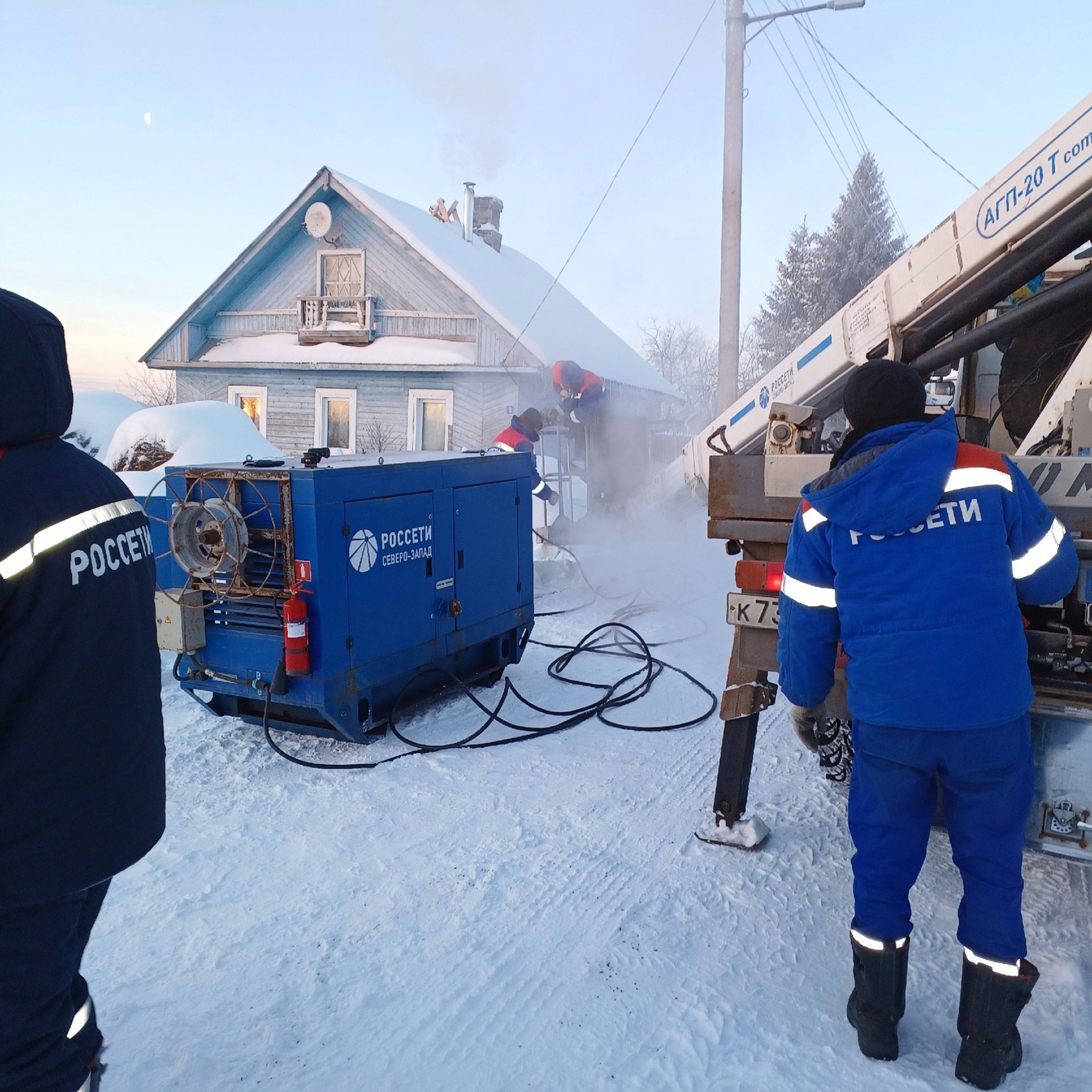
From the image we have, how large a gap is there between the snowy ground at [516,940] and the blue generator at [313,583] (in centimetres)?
47

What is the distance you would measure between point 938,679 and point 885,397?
817 millimetres

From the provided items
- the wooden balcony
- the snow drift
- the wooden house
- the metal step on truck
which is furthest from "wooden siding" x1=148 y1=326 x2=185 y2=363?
the metal step on truck

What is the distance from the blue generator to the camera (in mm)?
4574

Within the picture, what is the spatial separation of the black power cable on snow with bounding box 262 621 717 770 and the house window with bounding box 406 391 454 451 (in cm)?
1075

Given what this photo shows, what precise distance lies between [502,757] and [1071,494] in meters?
3.13

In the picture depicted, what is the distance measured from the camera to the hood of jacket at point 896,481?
2359mm

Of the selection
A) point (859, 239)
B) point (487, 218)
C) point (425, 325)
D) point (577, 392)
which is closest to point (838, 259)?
point (859, 239)

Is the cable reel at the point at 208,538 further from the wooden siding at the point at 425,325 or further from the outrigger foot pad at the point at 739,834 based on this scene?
the wooden siding at the point at 425,325

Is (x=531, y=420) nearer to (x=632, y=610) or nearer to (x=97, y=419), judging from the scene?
(x=632, y=610)

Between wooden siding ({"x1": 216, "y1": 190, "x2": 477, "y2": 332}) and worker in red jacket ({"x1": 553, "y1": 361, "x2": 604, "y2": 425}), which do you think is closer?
worker in red jacket ({"x1": 553, "y1": 361, "x2": 604, "y2": 425})

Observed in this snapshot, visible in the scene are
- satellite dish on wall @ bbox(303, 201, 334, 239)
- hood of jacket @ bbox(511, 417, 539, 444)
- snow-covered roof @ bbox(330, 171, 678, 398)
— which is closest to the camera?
hood of jacket @ bbox(511, 417, 539, 444)

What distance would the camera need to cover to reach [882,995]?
97.8 inches

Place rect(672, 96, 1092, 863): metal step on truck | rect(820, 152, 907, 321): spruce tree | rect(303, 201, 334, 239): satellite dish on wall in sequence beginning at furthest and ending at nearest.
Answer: rect(820, 152, 907, 321): spruce tree
rect(303, 201, 334, 239): satellite dish on wall
rect(672, 96, 1092, 863): metal step on truck

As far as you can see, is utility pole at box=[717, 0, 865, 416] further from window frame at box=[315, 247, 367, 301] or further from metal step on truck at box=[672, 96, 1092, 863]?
window frame at box=[315, 247, 367, 301]
